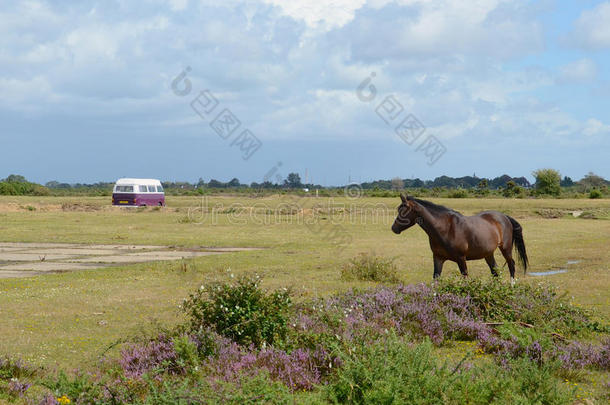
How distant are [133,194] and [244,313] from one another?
167 feet

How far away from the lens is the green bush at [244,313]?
778 cm

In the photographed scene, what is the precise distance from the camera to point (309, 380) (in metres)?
6.75

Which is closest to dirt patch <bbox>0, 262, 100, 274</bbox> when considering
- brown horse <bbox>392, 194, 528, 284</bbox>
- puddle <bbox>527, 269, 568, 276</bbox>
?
brown horse <bbox>392, 194, 528, 284</bbox>

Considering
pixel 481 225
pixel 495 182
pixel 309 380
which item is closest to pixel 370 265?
pixel 481 225

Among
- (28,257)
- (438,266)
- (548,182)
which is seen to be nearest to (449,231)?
(438,266)

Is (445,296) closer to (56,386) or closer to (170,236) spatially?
(56,386)

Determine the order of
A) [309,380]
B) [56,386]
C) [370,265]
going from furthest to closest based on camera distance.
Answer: [370,265] → [309,380] → [56,386]

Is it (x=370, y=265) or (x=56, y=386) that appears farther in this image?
(x=370, y=265)

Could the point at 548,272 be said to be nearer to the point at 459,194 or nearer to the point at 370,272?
the point at 370,272

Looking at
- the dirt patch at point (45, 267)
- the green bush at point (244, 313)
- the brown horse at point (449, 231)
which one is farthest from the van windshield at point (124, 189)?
the green bush at point (244, 313)

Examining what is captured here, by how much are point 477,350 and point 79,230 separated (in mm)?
29711

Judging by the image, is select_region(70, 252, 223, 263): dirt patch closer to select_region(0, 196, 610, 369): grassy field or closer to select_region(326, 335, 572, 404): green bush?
select_region(0, 196, 610, 369): grassy field

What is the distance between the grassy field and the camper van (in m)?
13.4

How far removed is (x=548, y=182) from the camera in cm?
9188
